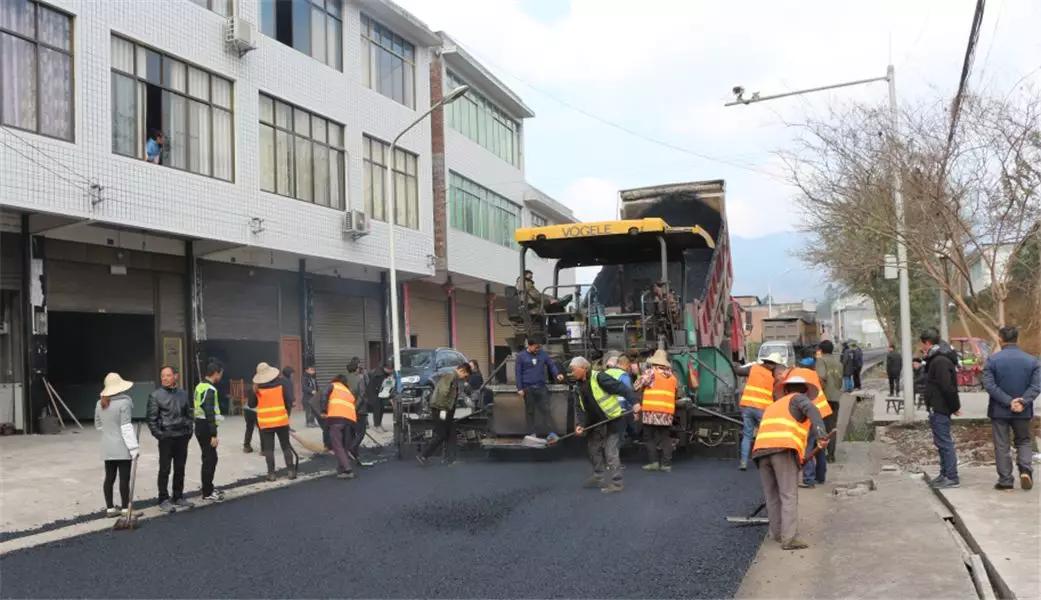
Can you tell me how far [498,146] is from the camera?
32.7 metres

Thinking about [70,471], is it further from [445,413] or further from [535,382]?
[535,382]

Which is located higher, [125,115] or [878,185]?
[125,115]

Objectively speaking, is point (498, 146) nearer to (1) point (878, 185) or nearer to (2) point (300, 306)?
(2) point (300, 306)

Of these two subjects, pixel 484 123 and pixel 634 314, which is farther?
pixel 484 123

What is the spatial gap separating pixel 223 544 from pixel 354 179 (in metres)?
16.2

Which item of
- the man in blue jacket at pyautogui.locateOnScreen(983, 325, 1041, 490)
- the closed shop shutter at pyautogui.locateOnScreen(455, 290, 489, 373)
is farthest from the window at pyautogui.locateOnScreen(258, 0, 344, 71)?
the man in blue jacket at pyautogui.locateOnScreen(983, 325, 1041, 490)

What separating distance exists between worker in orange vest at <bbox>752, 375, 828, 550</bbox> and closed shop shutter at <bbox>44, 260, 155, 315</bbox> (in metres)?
14.2

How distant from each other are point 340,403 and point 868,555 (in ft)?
23.1

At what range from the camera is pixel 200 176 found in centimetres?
1744

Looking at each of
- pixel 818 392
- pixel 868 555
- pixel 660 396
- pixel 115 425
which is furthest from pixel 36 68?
pixel 868 555

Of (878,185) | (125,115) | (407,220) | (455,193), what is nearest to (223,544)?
(878,185)

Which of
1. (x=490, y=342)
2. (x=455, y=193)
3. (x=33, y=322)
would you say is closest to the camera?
(x=33, y=322)

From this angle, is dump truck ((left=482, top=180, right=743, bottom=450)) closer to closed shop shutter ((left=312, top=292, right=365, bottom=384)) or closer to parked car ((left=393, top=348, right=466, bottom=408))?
parked car ((left=393, top=348, right=466, bottom=408))

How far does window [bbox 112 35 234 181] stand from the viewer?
16078 mm
